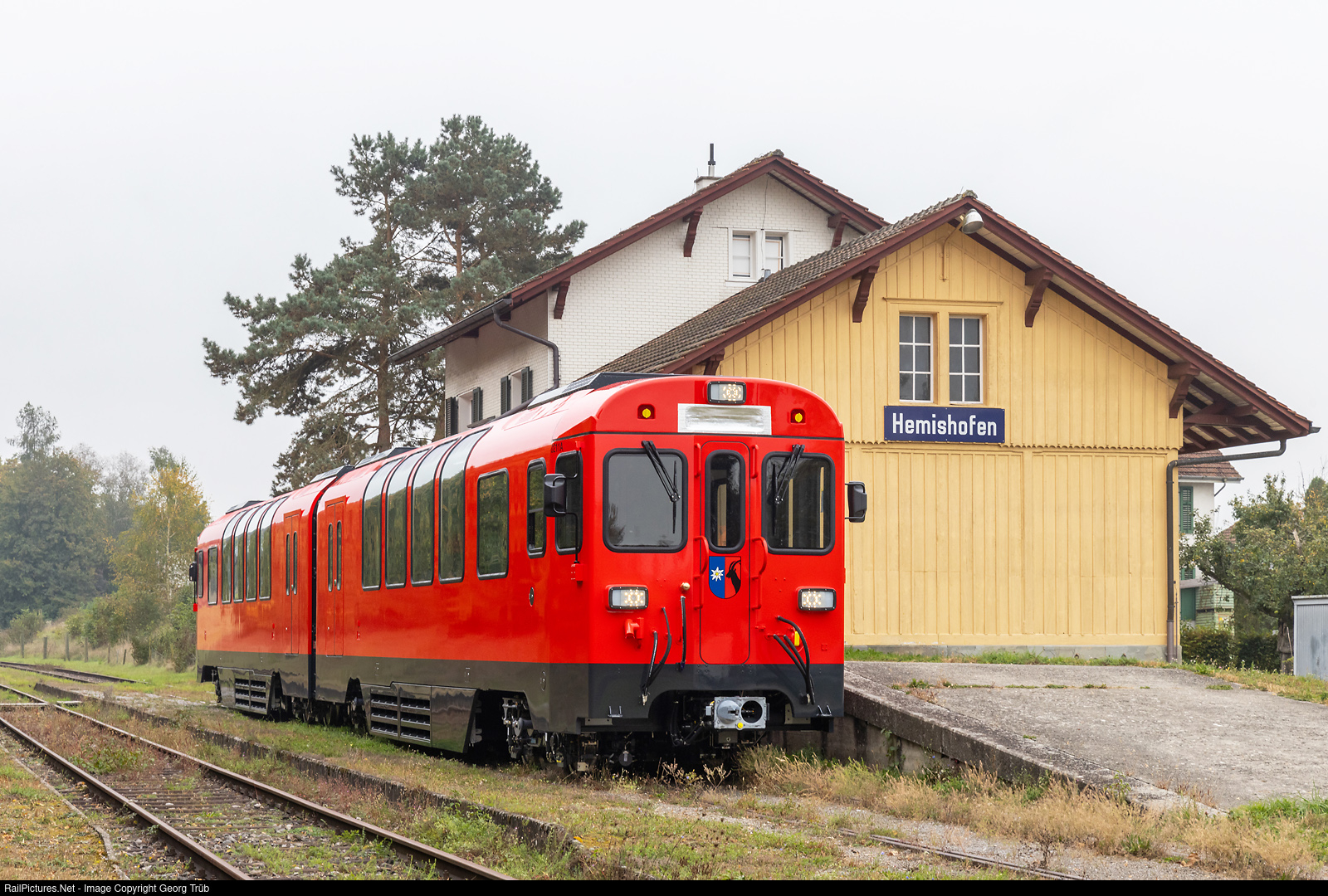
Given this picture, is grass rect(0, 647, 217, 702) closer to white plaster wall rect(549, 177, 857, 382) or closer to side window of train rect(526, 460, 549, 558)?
white plaster wall rect(549, 177, 857, 382)

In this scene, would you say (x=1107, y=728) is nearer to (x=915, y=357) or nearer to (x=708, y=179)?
(x=915, y=357)

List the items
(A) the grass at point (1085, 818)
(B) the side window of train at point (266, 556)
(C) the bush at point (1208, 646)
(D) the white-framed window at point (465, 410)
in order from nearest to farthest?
1. (A) the grass at point (1085, 818)
2. (B) the side window of train at point (266, 556)
3. (D) the white-framed window at point (465, 410)
4. (C) the bush at point (1208, 646)

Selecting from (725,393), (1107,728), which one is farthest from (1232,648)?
(725,393)

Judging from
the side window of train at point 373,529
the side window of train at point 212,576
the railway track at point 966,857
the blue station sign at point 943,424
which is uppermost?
the blue station sign at point 943,424

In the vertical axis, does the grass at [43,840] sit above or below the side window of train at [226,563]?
below

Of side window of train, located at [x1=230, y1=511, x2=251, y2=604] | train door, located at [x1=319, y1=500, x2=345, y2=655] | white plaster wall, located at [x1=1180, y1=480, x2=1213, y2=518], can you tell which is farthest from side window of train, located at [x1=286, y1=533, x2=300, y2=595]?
white plaster wall, located at [x1=1180, y1=480, x2=1213, y2=518]

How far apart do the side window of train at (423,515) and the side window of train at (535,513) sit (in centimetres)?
273

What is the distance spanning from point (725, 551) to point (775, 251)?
1889cm

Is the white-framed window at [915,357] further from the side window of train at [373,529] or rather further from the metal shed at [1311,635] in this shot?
the side window of train at [373,529]

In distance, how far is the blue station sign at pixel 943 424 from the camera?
19.6 meters

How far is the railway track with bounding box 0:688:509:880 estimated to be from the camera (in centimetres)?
890

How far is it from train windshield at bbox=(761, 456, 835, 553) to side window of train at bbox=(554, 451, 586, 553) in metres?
1.48

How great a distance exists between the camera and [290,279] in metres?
42.5

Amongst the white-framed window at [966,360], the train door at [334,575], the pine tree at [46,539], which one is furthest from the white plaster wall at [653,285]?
the pine tree at [46,539]
